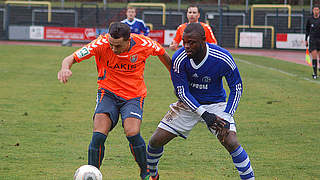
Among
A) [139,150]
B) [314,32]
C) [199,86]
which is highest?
[314,32]

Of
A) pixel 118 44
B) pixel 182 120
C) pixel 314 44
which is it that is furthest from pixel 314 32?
pixel 118 44

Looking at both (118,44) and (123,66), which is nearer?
(118,44)

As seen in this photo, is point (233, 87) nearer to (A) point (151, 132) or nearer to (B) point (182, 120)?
(B) point (182, 120)

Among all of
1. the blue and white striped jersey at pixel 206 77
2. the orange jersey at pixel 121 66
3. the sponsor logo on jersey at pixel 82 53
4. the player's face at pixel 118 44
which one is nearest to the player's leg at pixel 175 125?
the blue and white striped jersey at pixel 206 77

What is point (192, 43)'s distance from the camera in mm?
5492

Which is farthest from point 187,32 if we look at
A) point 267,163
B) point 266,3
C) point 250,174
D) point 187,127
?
point 266,3

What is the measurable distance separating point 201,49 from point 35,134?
4.01m

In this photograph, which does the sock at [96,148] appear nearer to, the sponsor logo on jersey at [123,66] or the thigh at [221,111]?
the sponsor logo on jersey at [123,66]

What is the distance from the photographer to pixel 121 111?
5.90 metres

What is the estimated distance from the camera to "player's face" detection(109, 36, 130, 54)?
568 cm

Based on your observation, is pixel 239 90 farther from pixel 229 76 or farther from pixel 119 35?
pixel 119 35

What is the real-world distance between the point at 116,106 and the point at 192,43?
3.60 ft

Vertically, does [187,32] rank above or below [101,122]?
above

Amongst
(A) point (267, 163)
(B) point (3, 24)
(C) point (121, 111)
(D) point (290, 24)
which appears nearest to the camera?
(C) point (121, 111)
